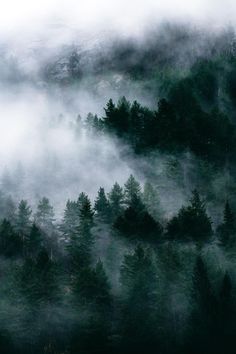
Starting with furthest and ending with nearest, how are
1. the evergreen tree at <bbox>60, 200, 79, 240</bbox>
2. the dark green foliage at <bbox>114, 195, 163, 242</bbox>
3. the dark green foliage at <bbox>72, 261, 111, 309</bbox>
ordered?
the evergreen tree at <bbox>60, 200, 79, 240</bbox>
the dark green foliage at <bbox>114, 195, 163, 242</bbox>
the dark green foliage at <bbox>72, 261, 111, 309</bbox>

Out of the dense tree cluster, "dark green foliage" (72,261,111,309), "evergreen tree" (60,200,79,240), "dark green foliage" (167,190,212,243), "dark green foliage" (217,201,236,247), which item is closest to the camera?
the dense tree cluster

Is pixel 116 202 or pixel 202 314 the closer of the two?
pixel 202 314

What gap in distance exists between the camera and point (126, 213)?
73562 millimetres

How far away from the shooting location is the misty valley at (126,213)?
62.9 meters

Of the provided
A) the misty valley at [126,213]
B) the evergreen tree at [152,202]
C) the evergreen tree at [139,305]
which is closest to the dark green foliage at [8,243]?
the misty valley at [126,213]

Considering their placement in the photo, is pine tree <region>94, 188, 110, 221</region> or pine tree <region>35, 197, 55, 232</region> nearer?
pine tree <region>94, 188, 110, 221</region>

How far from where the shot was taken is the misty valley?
62938 mm

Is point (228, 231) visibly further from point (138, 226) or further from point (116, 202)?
point (116, 202)

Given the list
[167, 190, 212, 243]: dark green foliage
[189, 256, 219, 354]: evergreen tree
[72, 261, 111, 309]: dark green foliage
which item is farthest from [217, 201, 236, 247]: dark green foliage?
[72, 261, 111, 309]: dark green foliage

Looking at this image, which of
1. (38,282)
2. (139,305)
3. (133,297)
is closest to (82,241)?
(38,282)

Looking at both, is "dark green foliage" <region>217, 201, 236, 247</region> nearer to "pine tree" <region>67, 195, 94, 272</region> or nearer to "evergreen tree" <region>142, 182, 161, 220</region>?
"evergreen tree" <region>142, 182, 161, 220</region>

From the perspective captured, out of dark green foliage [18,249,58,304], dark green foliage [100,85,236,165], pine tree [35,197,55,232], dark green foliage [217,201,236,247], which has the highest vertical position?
dark green foliage [100,85,236,165]

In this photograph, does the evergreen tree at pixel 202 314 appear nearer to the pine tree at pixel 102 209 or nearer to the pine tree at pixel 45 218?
the pine tree at pixel 102 209

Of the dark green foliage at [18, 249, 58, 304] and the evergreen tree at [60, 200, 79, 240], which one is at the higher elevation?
the evergreen tree at [60, 200, 79, 240]
